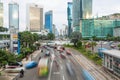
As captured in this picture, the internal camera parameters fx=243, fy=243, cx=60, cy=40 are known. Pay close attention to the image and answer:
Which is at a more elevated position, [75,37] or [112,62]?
[75,37]

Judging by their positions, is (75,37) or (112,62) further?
(75,37)

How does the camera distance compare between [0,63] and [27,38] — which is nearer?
[0,63]

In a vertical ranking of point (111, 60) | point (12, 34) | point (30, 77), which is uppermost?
point (12, 34)

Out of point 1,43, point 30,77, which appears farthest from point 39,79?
point 1,43

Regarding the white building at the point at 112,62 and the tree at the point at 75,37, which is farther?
the tree at the point at 75,37

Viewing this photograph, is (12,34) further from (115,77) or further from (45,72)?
(115,77)

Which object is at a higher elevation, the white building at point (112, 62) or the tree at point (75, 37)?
the tree at point (75, 37)

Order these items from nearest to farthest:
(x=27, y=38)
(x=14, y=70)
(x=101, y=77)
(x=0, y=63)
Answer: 1. (x=0, y=63)
2. (x=101, y=77)
3. (x=14, y=70)
4. (x=27, y=38)

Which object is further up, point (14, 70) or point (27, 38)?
point (27, 38)

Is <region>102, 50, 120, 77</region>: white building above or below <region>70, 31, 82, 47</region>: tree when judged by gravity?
below

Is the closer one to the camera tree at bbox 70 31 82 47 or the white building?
the white building

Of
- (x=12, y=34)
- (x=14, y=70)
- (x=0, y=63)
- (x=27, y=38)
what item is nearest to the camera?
(x=0, y=63)

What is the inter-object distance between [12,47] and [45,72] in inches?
1281

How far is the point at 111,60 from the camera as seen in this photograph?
43.2 metres
